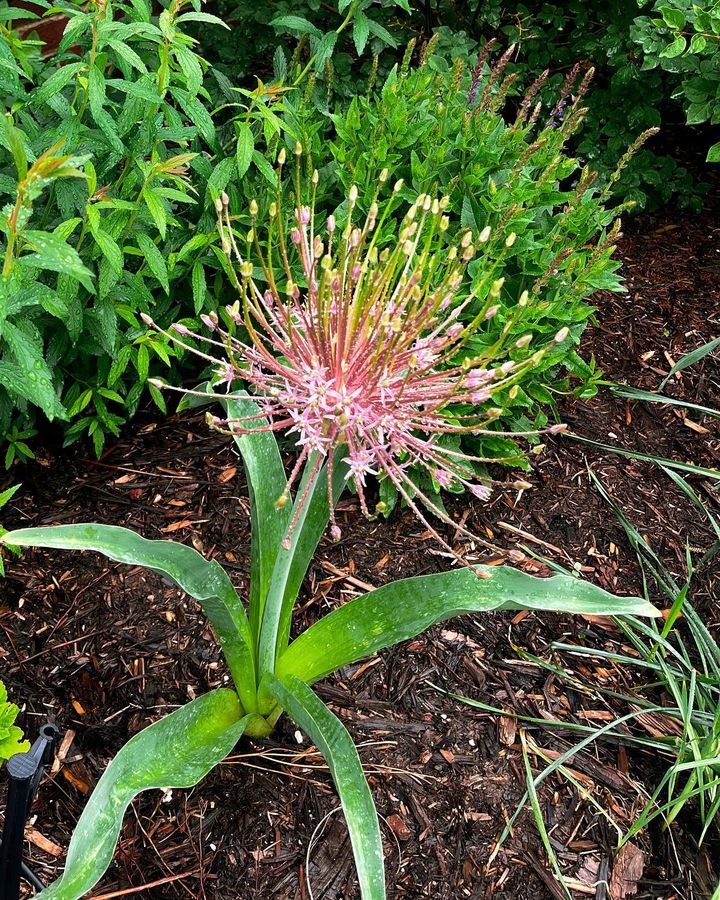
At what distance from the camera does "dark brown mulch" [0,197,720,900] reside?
168 cm

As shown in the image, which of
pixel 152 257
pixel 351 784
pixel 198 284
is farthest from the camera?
pixel 198 284

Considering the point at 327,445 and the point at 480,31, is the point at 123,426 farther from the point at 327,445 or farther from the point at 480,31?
the point at 480,31

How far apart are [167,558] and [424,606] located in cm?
47

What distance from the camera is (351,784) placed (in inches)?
Result: 50.9

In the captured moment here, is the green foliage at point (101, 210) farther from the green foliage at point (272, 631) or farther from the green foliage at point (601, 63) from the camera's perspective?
the green foliage at point (601, 63)

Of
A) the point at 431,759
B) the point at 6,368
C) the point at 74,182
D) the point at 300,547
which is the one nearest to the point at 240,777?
the point at 431,759

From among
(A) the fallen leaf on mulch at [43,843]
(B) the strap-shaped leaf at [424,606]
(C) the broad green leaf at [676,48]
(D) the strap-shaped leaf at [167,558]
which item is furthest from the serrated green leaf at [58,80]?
(C) the broad green leaf at [676,48]

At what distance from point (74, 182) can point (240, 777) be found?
1.43 metres

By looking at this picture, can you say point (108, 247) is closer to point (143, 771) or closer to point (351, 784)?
point (143, 771)

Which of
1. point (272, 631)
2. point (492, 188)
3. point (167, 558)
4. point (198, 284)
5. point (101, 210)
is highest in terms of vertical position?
point (492, 188)

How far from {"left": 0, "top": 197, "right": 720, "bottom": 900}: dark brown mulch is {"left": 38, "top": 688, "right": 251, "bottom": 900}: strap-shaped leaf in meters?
0.30

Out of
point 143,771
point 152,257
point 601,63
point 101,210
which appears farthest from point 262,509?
point 601,63

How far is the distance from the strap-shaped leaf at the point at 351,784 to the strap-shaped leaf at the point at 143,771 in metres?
0.17

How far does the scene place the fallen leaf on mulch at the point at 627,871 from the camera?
5.68ft
